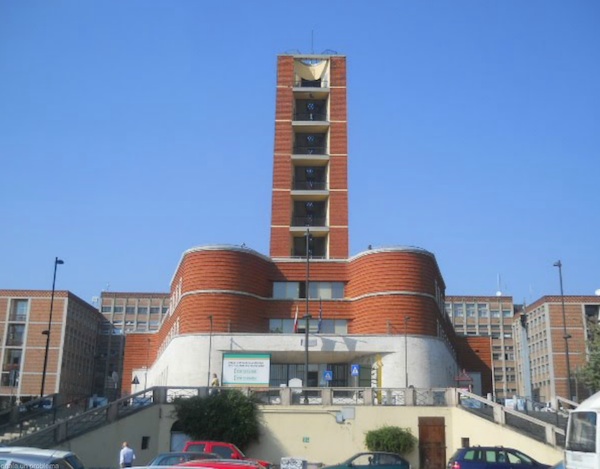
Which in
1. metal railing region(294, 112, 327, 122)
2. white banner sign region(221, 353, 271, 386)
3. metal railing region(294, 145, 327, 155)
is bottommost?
white banner sign region(221, 353, 271, 386)

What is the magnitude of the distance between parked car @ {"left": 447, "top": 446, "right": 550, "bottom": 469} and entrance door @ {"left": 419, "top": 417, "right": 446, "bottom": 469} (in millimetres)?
9735

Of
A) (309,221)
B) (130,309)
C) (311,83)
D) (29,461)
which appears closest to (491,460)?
(29,461)

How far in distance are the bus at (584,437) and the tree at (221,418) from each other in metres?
18.0

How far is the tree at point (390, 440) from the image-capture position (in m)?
32.0

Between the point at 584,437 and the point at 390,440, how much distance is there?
52.8ft

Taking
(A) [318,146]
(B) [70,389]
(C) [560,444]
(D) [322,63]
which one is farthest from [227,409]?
(B) [70,389]

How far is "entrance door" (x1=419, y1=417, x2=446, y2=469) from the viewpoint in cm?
3299

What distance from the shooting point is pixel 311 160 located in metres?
57.8

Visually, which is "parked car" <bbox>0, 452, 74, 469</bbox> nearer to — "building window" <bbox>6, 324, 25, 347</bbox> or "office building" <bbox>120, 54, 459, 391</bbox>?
"office building" <bbox>120, 54, 459, 391</bbox>

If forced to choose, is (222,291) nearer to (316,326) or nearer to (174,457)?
(316,326)

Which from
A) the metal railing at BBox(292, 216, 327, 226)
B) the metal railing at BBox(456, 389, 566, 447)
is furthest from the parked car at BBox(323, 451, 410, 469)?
the metal railing at BBox(292, 216, 327, 226)

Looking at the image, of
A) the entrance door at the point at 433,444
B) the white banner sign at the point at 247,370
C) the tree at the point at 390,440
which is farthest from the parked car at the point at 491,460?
the white banner sign at the point at 247,370

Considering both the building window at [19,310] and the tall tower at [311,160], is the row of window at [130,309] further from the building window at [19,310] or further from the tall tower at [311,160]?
the tall tower at [311,160]

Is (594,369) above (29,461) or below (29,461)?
above
